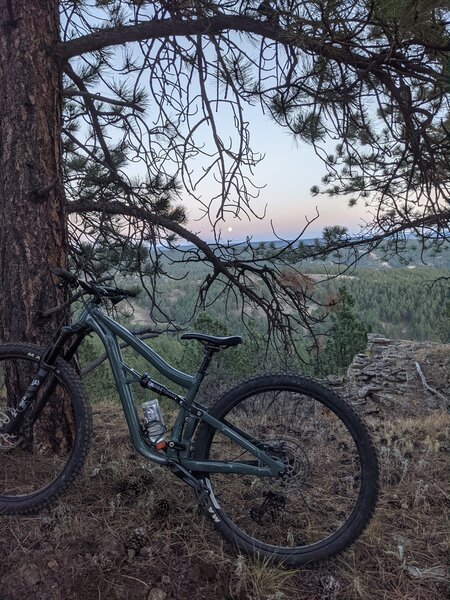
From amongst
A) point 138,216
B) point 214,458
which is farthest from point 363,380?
point 214,458

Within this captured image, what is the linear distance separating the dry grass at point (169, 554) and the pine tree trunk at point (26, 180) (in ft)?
3.89

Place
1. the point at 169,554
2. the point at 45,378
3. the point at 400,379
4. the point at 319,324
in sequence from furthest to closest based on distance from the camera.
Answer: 1. the point at 400,379
2. the point at 319,324
3. the point at 45,378
4. the point at 169,554

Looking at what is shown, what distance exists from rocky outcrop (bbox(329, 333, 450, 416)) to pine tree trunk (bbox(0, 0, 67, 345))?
27.8ft

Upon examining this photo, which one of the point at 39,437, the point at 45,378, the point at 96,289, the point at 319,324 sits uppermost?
the point at 96,289

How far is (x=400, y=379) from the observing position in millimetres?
13469

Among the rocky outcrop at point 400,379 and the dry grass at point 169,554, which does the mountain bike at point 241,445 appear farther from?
the rocky outcrop at point 400,379

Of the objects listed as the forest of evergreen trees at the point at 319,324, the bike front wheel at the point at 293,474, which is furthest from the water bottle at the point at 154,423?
the forest of evergreen trees at the point at 319,324

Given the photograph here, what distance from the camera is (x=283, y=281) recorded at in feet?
14.5

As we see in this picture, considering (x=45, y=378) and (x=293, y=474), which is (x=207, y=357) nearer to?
(x=293, y=474)

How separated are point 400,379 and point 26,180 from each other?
42.1ft

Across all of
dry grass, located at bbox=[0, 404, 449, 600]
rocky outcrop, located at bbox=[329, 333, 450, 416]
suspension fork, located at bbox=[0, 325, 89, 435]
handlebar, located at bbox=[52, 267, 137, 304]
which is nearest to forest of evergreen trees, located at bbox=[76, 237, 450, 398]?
handlebar, located at bbox=[52, 267, 137, 304]

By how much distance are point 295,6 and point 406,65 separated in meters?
0.85

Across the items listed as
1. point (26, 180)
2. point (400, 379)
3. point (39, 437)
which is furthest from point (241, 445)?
point (400, 379)

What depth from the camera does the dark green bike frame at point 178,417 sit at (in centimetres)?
219
